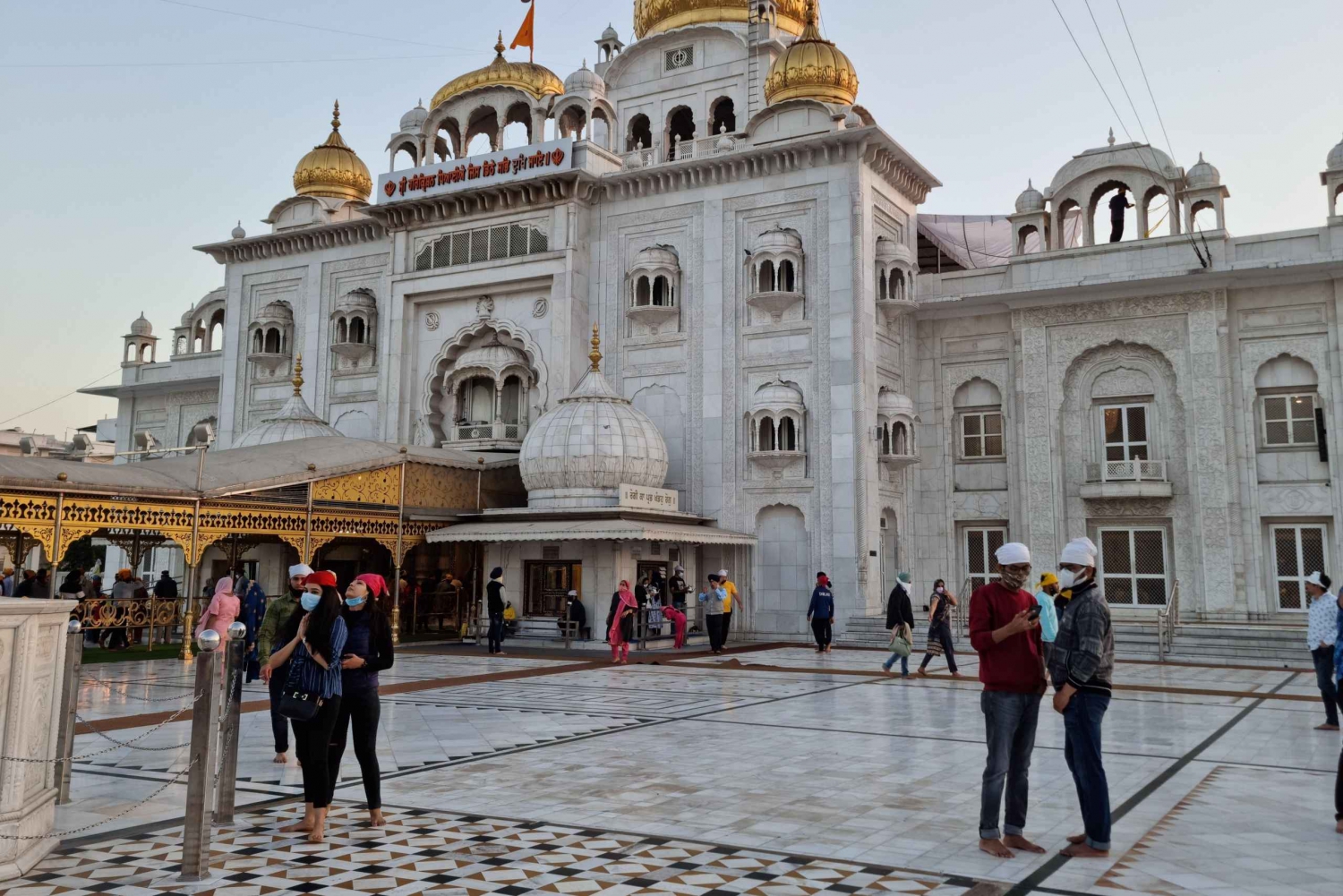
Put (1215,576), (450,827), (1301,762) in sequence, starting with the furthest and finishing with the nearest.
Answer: (1215,576) < (1301,762) < (450,827)

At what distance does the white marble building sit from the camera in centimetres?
2097

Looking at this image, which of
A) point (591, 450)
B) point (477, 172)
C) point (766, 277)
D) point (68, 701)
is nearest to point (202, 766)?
point (68, 701)

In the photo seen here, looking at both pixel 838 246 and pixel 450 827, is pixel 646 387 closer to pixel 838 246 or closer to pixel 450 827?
pixel 838 246

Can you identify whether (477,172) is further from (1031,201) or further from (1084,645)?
(1084,645)

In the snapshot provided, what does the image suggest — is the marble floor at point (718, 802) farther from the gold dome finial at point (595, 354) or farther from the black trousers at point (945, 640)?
the gold dome finial at point (595, 354)

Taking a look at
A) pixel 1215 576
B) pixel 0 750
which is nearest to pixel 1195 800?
pixel 0 750

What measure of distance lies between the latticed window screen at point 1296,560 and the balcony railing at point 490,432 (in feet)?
51.2

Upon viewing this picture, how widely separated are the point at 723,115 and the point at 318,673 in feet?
75.6

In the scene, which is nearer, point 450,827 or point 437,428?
point 450,827

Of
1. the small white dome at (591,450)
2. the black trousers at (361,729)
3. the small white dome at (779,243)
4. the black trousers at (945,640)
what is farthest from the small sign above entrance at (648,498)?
the black trousers at (361,729)

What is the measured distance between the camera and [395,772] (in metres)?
7.37

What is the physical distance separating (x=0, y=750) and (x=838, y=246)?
62.1 ft

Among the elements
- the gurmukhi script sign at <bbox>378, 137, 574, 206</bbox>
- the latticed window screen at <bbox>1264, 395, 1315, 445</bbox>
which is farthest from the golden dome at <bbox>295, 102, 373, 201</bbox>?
the latticed window screen at <bbox>1264, 395, 1315, 445</bbox>

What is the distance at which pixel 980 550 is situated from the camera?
23297 mm
